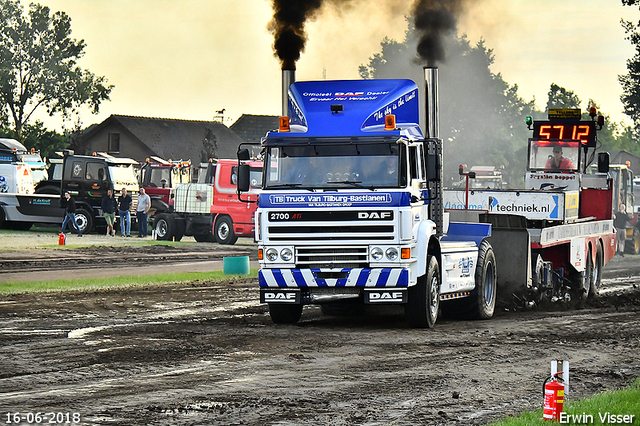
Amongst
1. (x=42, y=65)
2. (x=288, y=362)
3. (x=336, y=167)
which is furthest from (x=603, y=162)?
(x=42, y=65)

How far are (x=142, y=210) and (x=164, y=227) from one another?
1.60 meters

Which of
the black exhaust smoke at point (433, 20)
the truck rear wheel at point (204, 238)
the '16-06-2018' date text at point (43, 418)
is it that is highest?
the black exhaust smoke at point (433, 20)

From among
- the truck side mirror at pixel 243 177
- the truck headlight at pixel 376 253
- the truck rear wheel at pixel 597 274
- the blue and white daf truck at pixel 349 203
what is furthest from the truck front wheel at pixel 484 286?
the truck rear wheel at pixel 597 274

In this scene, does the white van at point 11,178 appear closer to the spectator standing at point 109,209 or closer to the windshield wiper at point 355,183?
the spectator standing at point 109,209

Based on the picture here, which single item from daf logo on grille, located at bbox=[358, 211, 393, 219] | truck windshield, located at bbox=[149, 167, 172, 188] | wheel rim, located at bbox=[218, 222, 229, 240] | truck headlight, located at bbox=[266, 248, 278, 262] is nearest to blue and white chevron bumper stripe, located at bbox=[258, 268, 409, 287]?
truck headlight, located at bbox=[266, 248, 278, 262]

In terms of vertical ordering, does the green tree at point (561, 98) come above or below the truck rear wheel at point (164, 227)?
above

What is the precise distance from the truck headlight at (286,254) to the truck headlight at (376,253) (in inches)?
45.2

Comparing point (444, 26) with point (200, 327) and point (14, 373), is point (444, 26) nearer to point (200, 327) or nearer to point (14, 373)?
point (200, 327)

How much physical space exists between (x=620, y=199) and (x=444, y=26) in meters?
20.6

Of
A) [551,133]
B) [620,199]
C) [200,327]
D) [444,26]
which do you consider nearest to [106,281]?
[200,327]

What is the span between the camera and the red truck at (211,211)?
117 ft

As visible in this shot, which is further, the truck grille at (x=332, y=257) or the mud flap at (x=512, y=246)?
the mud flap at (x=512, y=246)

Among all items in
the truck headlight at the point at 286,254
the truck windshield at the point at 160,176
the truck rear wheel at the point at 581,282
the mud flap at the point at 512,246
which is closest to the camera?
the truck headlight at the point at 286,254

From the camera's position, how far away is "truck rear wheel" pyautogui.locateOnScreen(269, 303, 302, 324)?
14742mm
